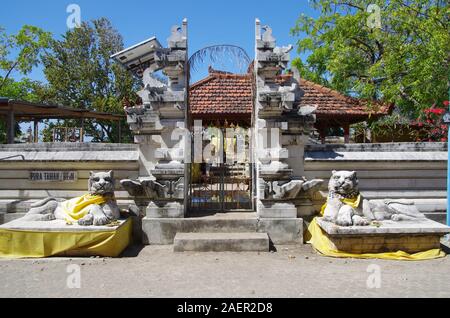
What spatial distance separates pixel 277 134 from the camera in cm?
768

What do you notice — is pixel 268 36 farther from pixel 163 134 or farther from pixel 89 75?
pixel 89 75

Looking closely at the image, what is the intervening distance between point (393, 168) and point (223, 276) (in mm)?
4816

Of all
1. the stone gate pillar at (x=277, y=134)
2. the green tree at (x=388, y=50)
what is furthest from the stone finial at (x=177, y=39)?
the green tree at (x=388, y=50)

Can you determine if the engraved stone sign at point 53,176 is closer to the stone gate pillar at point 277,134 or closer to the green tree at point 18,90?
the stone gate pillar at point 277,134

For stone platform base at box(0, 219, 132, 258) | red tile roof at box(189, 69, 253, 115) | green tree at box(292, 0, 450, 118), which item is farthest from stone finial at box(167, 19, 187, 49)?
green tree at box(292, 0, 450, 118)

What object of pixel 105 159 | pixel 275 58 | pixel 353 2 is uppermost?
pixel 353 2

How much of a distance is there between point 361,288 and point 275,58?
4668mm

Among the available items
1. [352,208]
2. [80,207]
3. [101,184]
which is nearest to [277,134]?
[352,208]

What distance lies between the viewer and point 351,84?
17891mm

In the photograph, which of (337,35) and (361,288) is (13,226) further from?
(337,35)

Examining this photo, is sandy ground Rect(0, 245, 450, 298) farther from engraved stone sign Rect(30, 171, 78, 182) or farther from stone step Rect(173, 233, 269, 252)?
engraved stone sign Rect(30, 171, 78, 182)
